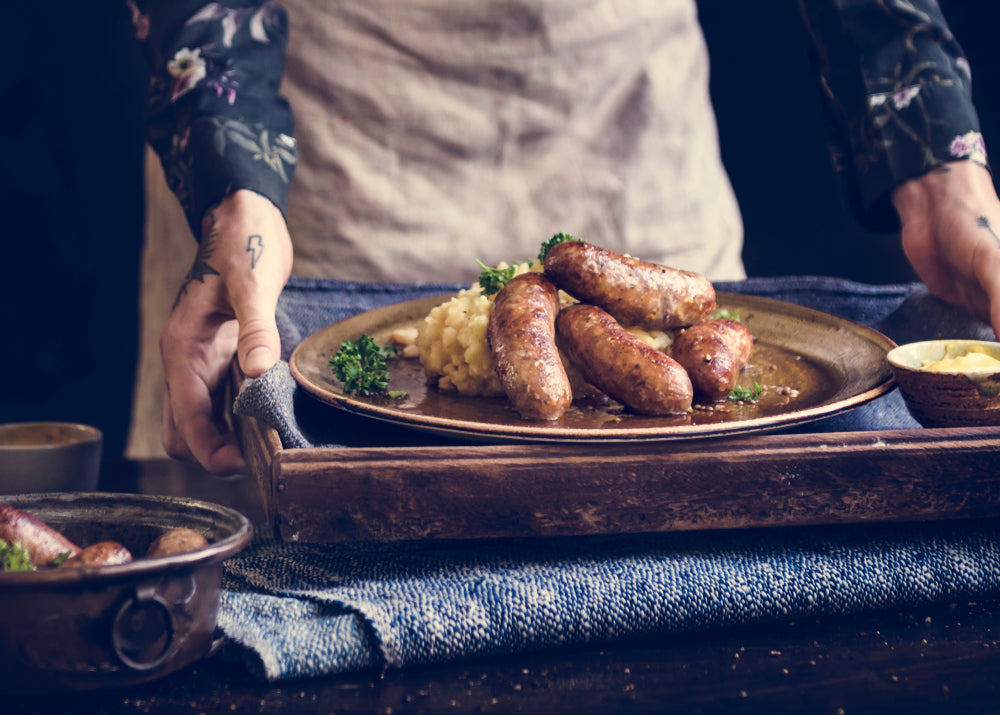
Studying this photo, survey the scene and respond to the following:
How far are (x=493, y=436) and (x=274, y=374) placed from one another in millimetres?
445

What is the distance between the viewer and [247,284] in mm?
1906

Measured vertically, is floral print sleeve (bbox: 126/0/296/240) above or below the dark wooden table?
above

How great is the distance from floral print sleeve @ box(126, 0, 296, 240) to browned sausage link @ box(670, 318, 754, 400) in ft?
3.23

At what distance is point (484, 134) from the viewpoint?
2.85 meters

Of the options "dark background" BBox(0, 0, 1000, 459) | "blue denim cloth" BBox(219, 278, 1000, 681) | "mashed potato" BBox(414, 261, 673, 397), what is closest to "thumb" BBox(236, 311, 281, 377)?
"blue denim cloth" BBox(219, 278, 1000, 681)

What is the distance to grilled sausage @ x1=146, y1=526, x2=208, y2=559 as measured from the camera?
1.15 m

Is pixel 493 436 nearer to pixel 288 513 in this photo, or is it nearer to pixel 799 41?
pixel 288 513

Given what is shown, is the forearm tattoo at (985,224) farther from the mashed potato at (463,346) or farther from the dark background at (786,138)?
the dark background at (786,138)

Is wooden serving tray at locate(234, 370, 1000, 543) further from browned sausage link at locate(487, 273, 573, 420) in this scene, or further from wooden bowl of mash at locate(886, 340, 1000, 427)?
browned sausage link at locate(487, 273, 573, 420)

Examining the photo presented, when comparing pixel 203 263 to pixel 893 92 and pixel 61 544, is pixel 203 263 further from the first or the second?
pixel 893 92

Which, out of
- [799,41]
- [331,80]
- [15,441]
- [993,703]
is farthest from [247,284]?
[799,41]

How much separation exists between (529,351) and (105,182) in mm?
3408

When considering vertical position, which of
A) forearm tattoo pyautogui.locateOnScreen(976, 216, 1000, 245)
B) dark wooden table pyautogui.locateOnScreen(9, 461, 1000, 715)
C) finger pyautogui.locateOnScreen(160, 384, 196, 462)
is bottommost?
finger pyautogui.locateOnScreen(160, 384, 196, 462)

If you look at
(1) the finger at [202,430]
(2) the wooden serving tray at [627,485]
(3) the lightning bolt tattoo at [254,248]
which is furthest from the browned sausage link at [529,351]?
(1) the finger at [202,430]
